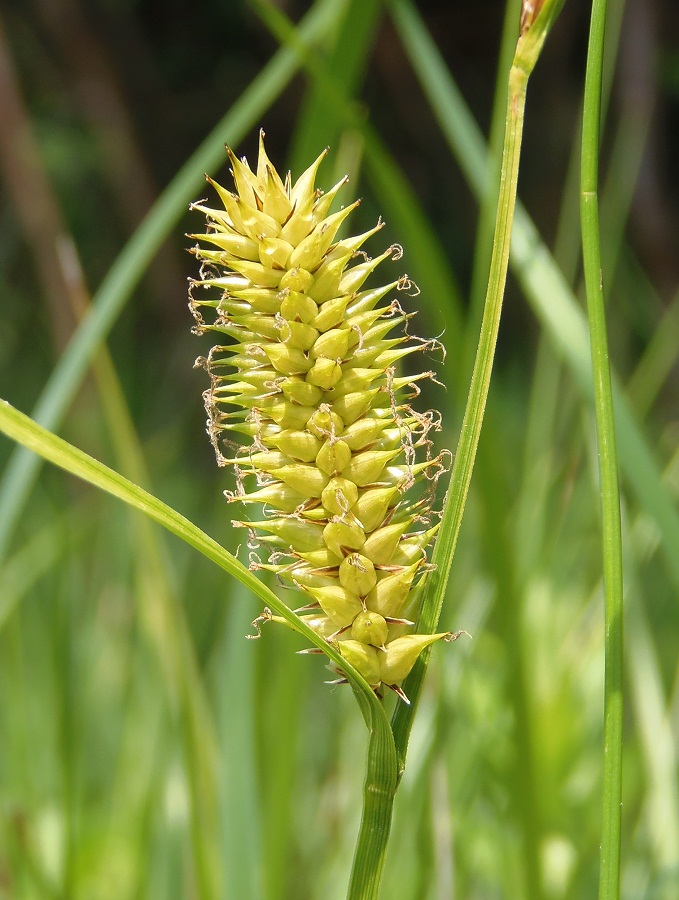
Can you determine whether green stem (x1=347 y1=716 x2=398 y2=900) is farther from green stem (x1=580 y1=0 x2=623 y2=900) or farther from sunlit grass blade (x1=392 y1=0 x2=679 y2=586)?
sunlit grass blade (x1=392 y1=0 x2=679 y2=586)

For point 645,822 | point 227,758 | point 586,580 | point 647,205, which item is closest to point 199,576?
point 586,580

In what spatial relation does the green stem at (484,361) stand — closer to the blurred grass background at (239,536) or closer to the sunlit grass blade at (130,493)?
the sunlit grass blade at (130,493)

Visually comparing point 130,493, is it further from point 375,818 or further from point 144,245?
point 144,245

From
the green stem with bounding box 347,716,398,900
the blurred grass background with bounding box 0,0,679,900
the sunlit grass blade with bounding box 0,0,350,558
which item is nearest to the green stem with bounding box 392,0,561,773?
the green stem with bounding box 347,716,398,900

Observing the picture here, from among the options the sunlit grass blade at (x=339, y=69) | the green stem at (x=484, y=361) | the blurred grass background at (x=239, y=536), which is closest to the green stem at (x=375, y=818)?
the green stem at (x=484, y=361)

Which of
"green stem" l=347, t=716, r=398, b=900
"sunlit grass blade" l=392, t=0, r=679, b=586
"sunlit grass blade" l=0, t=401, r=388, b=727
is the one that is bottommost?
"green stem" l=347, t=716, r=398, b=900

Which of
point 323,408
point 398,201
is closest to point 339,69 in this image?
point 398,201
